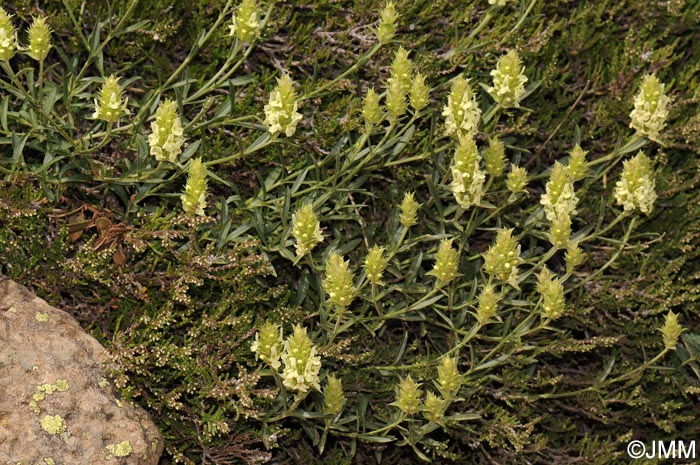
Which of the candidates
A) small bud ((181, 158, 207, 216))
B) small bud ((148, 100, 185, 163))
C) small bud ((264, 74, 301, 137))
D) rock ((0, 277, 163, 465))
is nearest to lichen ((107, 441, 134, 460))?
rock ((0, 277, 163, 465))

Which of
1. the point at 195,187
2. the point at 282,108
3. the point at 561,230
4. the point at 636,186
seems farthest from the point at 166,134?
the point at 636,186

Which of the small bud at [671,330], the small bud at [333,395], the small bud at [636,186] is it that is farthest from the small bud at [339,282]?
the small bud at [671,330]

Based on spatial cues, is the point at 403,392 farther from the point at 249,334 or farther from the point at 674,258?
the point at 674,258

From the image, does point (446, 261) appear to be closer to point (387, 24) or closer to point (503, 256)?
point (503, 256)

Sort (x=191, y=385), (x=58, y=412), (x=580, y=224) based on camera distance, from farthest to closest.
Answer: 1. (x=580, y=224)
2. (x=191, y=385)
3. (x=58, y=412)

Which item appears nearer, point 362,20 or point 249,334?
point 249,334

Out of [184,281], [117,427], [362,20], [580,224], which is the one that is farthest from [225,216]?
[580,224]
